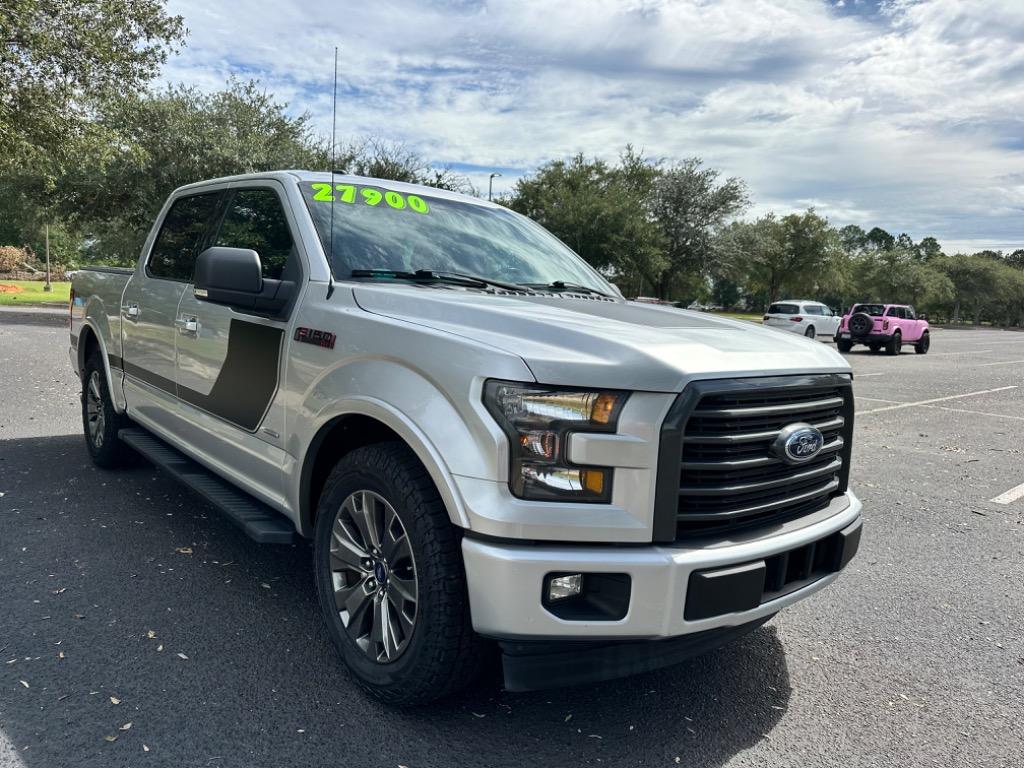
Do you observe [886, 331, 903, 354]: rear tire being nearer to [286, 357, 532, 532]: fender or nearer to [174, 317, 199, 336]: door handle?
[174, 317, 199, 336]: door handle

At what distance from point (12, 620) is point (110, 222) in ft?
81.0

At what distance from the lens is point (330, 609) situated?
2.83 m

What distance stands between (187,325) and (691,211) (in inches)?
1595

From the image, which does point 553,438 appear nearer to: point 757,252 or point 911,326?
point 911,326

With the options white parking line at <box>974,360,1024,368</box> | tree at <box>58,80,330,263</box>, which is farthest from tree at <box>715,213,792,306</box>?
tree at <box>58,80,330,263</box>

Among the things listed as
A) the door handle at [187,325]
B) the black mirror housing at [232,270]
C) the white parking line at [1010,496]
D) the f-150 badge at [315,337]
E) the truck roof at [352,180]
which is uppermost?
the truck roof at [352,180]

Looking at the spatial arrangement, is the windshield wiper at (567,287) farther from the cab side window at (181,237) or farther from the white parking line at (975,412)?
the white parking line at (975,412)

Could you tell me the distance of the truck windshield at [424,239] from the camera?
3279 millimetres

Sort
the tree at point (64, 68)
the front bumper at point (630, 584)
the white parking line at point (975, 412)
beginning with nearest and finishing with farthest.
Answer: the front bumper at point (630, 584), the white parking line at point (975, 412), the tree at point (64, 68)

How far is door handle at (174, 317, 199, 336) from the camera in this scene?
385 centimetres

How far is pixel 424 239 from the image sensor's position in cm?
351

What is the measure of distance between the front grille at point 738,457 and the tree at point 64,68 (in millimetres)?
16700

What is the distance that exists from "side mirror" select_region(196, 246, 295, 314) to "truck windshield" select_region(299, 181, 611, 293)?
273 mm

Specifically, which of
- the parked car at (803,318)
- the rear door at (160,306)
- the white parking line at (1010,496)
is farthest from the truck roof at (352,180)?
the parked car at (803,318)
